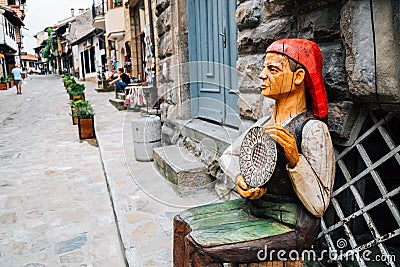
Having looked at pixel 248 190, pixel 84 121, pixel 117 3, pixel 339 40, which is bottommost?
pixel 84 121

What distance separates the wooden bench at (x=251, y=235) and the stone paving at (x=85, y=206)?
1.20 m

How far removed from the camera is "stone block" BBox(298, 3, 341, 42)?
5.35 feet

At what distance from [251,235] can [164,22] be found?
390 cm

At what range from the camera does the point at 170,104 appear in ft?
16.3

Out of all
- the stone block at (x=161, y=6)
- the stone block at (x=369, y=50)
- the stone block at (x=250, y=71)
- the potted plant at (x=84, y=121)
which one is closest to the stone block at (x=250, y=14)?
the stone block at (x=250, y=71)

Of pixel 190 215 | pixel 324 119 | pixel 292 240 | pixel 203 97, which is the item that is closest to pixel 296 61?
pixel 324 119

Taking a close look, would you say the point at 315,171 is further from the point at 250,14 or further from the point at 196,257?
the point at 250,14

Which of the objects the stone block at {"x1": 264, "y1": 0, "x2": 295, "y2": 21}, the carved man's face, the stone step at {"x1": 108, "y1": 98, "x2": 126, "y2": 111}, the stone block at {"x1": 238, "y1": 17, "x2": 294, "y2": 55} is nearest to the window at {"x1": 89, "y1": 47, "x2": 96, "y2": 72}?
the stone step at {"x1": 108, "y1": 98, "x2": 126, "y2": 111}

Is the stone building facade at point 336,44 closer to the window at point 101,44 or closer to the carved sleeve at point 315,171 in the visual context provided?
the carved sleeve at point 315,171

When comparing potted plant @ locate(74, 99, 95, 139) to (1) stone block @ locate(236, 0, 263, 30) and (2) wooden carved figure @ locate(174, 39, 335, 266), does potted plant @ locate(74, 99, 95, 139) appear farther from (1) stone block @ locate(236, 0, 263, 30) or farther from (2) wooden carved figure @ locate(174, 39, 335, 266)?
(2) wooden carved figure @ locate(174, 39, 335, 266)

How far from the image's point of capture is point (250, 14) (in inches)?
89.0

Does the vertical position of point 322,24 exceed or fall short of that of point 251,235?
it exceeds it

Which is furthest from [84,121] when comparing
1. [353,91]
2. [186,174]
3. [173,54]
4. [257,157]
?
[353,91]

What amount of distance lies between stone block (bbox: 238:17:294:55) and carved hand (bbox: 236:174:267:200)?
2.87ft
